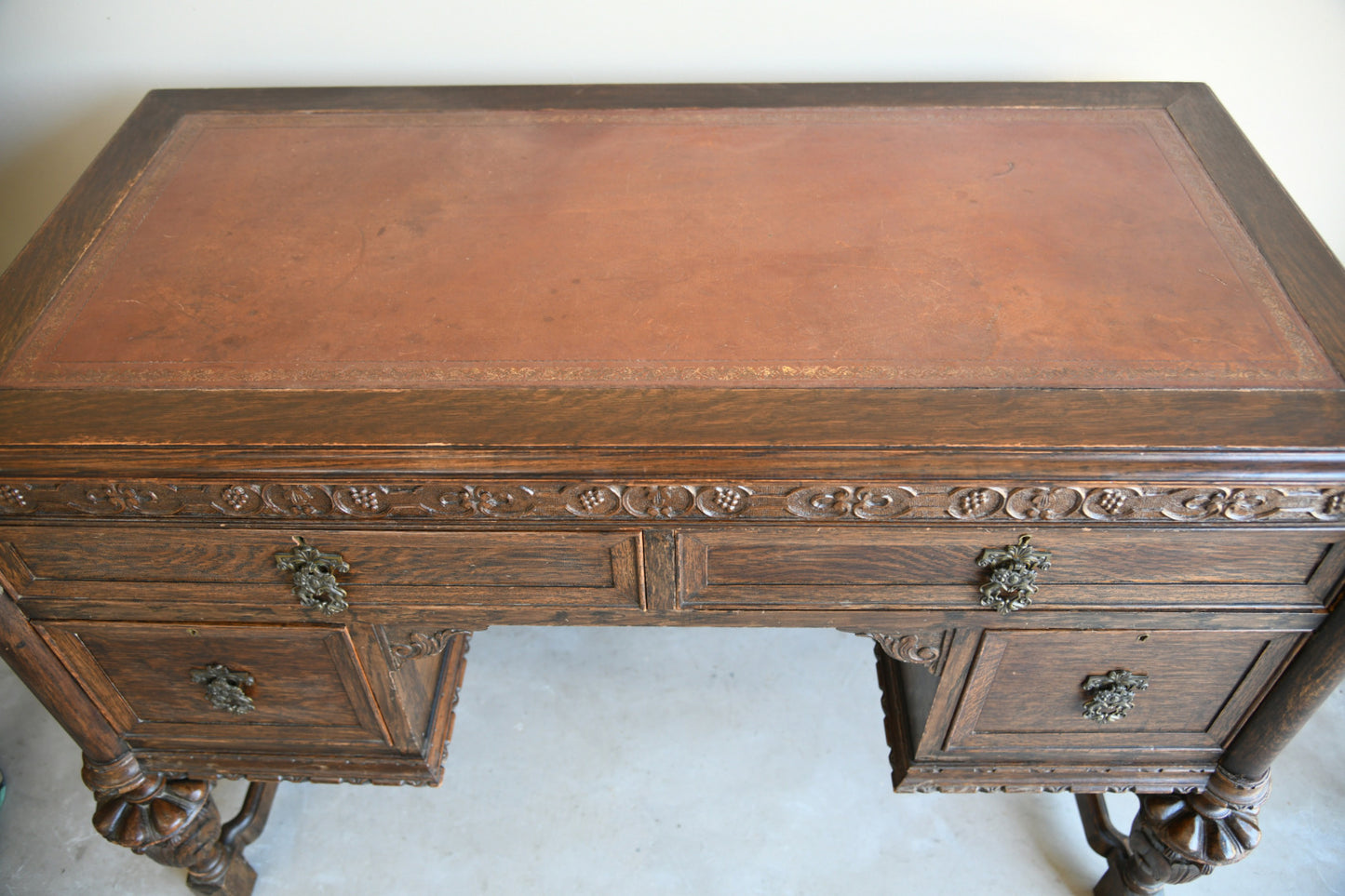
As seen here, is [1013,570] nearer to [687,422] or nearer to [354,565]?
[687,422]

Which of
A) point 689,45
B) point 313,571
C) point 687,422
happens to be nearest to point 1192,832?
point 687,422

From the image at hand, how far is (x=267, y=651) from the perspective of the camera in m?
1.09

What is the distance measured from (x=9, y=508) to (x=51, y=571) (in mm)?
109

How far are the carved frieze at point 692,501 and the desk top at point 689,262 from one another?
0.05 m

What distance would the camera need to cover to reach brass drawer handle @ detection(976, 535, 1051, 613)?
0.92 meters

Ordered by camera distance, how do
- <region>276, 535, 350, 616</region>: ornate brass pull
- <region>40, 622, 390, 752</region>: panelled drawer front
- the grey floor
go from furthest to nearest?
the grey floor < <region>40, 622, 390, 752</region>: panelled drawer front < <region>276, 535, 350, 616</region>: ornate brass pull

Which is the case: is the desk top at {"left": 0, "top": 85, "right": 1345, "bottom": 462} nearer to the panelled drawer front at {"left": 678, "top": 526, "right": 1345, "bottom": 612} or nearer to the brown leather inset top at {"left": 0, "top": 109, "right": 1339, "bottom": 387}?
the brown leather inset top at {"left": 0, "top": 109, "right": 1339, "bottom": 387}

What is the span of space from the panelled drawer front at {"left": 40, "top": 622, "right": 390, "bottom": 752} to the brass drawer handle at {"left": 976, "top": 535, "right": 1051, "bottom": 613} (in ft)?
2.39

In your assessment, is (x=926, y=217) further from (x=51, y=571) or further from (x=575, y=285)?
(x=51, y=571)

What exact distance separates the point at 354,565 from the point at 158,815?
603 millimetres

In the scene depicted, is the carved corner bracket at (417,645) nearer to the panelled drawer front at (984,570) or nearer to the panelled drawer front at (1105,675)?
the panelled drawer front at (984,570)

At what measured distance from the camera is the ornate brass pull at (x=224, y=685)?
1.11 m

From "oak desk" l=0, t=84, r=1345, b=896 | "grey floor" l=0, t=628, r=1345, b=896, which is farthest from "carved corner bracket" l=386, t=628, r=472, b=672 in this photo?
"grey floor" l=0, t=628, r=1345, b=896

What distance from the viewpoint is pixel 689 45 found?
1.37m
